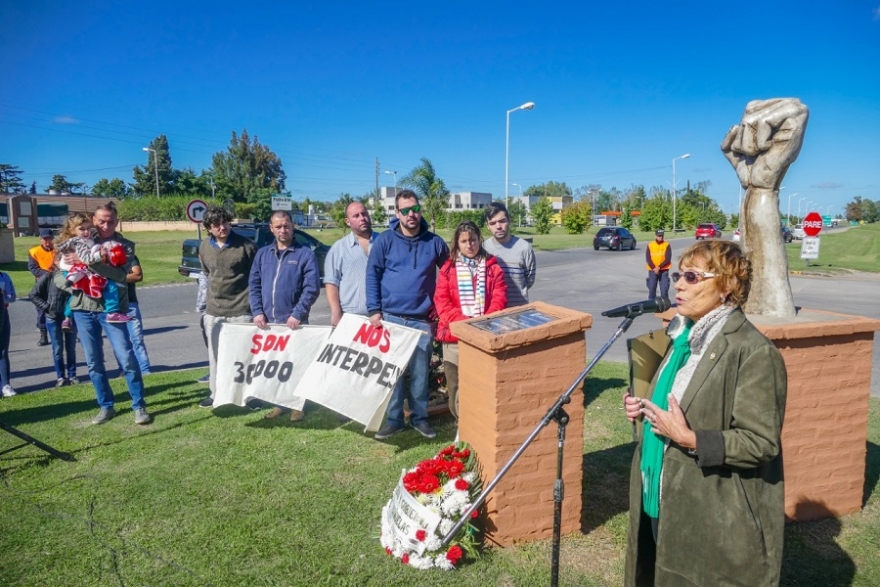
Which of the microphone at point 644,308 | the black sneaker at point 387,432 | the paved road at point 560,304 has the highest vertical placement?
the microphone at point 644,308

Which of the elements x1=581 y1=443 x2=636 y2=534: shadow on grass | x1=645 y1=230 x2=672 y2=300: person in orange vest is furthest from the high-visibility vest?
x1=581 y1=443 x2=636 y2=534: shadow on grass

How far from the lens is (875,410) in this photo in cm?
595

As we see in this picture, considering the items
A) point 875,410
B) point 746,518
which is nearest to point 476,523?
point 746,518

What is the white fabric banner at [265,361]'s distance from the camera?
5.44 meters

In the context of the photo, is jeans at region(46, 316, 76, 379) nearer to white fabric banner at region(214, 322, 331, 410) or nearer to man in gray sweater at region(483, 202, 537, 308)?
white fabric banner at region(214, 322, 331, 410)

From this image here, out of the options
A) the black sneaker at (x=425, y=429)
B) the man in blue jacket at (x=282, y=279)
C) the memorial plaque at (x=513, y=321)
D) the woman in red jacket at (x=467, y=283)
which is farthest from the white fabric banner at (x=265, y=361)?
the memorial plaque at (x=513, y=321)

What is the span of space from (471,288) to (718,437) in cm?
294

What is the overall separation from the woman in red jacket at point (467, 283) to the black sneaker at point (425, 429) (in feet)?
2.69

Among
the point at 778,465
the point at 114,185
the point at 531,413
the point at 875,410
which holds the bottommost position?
the point at 875,410

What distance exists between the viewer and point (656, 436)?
7.61 ft

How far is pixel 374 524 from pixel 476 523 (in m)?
0.68

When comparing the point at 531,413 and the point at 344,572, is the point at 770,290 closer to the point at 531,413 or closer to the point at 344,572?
the point at 531,413

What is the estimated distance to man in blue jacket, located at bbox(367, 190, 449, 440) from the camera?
512 cm

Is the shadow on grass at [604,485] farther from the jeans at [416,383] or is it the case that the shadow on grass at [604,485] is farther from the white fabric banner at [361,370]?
the white fabric banner at [361,370]
